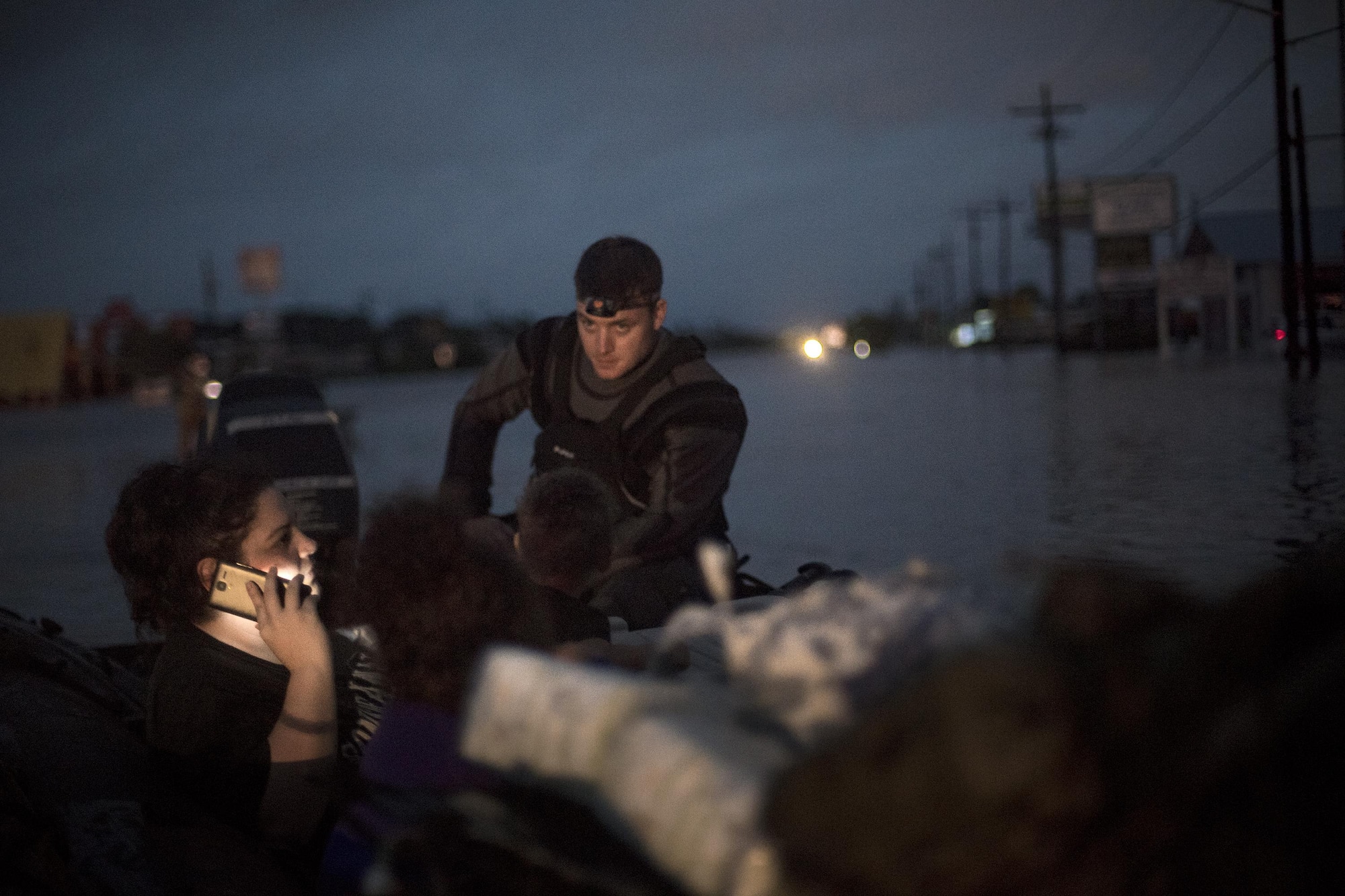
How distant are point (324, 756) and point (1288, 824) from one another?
2076 mm

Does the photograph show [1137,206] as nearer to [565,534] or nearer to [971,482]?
[971,482]

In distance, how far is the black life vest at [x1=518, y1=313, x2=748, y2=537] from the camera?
4516 mm

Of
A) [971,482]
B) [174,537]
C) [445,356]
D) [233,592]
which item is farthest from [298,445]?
[445,356]

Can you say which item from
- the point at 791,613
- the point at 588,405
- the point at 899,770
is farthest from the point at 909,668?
the point at 588,405

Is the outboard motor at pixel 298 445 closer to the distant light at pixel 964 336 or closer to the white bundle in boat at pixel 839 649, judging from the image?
the white bundle in boat at pixel 839 649

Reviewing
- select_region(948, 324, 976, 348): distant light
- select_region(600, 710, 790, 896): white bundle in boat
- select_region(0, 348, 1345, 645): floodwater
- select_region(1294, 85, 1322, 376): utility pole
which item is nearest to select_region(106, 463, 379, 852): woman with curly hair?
select_region(0, 348, 1345, 645): floodwater

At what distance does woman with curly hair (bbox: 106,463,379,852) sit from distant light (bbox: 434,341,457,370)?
396 feet

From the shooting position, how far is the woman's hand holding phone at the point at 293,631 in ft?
8.75

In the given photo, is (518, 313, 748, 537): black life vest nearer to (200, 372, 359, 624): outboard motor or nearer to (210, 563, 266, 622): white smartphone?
(200, 372, 359, 624): outboard motor

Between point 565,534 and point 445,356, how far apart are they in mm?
121876

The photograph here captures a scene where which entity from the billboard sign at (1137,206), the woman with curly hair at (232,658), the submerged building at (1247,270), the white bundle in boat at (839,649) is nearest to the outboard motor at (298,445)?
the woman with curly hair at (232,658)

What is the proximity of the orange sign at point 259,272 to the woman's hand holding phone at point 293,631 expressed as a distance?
218 feet

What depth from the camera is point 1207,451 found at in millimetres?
14172

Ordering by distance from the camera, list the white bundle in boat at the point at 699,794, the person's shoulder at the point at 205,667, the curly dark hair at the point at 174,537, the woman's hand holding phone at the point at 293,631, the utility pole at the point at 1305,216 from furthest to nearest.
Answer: the utility pole at the point at 1305,216 < the curly dark hair at the point at 174,537 < the person's shoulder at the point at 205,667 < the woman's hand holding phone at the point at 293,631 < the white bundle in boat at the point at 699,794
